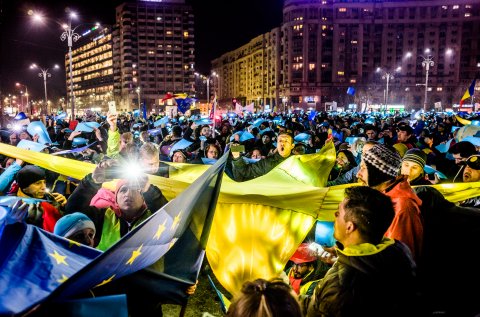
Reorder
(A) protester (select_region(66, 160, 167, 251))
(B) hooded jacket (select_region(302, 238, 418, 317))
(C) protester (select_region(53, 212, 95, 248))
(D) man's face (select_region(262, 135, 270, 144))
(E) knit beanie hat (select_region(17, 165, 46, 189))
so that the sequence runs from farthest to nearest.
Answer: (D) man's face (select_region(262, 135, 270, 144)) → (E) knit beanie hat (select_region(17, 165, 46, 189)) → (A) protester (select_region(66, 160, 167, 251)) → (C) protester (select_region(53, 212, 95, 248)) → (B) hooded jacket (select_region(302, 238, 418, 317))

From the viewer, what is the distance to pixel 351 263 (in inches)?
93.4

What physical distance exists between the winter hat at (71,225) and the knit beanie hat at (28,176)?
4.18ft

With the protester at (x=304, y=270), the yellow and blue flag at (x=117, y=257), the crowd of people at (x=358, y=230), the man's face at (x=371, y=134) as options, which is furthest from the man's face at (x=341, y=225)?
the man's face at (x=371, y=134)

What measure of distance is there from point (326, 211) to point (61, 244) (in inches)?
95.7

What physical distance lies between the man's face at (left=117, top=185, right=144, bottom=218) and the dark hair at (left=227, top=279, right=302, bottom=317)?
220 cm

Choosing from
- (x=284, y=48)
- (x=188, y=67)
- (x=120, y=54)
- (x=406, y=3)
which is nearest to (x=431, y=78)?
(x=406, y=3)

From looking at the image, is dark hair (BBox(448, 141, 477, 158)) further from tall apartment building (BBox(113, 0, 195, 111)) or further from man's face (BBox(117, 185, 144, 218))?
tall apartment building (BBox(113, 0, 195, 111))

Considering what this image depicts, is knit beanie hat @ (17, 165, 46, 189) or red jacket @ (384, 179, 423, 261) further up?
knit beanie hat @ (17, 165, 46, 189)

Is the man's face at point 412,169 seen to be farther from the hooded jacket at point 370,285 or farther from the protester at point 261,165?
the protester at point 261,165

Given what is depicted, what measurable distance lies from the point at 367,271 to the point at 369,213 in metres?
0.39

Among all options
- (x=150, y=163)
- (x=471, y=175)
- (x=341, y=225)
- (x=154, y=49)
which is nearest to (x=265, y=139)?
(x=150, y=163)

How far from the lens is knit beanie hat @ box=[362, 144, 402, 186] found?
3.55 m

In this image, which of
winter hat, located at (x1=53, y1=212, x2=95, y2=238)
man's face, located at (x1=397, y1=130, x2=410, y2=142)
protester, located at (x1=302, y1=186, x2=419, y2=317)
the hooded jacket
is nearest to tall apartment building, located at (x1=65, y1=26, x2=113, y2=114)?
man's face, located at (x1=397, y1=130, x2=410, y2=142)

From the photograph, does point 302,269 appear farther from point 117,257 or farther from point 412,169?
point 117,257
